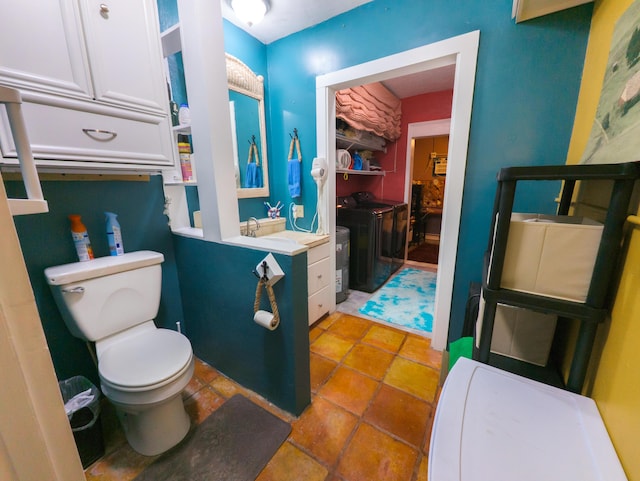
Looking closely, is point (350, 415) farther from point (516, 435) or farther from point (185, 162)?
point (185, 162)

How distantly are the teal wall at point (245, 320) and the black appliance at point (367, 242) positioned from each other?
1608 millimetres

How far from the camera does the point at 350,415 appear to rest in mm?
1399

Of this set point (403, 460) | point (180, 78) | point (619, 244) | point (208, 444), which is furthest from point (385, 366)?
point (180, 78)

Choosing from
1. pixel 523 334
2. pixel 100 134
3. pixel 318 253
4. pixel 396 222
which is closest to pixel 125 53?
pixel 100 134

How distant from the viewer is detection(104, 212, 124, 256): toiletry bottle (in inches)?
54.7

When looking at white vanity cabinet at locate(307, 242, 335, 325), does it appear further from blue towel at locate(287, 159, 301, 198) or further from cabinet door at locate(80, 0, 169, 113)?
cabinet door at locate(80, 0, 169, 113)

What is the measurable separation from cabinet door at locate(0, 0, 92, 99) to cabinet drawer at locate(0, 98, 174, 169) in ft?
0.24

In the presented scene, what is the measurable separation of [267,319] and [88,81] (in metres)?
1.31

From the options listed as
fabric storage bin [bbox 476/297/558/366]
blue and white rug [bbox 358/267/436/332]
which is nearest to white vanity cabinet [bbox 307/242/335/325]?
blue and white rug [bbox 358/267/436/332]

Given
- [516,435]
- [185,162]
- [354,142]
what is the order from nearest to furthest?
[516,435]
[185,162]
[354,142]

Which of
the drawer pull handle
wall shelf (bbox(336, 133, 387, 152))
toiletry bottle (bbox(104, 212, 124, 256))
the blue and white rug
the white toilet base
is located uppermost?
wall shelf (bbox(336, 133, 387, 152))

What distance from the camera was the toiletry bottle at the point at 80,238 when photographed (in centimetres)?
128

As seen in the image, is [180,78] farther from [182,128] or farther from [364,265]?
[364,265]

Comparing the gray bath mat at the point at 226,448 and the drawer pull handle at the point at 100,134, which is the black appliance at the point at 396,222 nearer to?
the gray bath mat at the point at 226,448
